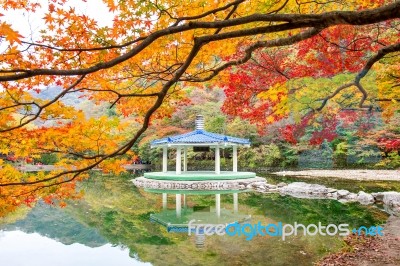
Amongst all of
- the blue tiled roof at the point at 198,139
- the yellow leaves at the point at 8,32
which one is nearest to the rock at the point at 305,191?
the blue tiled roof at the point at 198,139

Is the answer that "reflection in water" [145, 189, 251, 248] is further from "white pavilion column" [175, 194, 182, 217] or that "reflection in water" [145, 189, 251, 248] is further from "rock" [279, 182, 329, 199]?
"rock" [279, 182, 329, 199]

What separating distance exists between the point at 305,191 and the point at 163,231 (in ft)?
22.1

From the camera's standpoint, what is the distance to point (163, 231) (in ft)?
22.8

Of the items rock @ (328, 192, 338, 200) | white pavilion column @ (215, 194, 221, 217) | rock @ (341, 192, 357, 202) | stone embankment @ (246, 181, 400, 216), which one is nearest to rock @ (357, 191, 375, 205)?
stone embankment @ (246, 181, 400, 216)

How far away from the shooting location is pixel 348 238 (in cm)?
588

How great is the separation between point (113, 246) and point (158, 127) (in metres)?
17.3

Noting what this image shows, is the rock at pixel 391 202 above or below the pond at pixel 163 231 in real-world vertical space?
above

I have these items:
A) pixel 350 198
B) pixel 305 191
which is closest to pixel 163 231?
pixel 350 198

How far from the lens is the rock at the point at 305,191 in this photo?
458 inches

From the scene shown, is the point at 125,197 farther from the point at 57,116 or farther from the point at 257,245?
the point at 57,116

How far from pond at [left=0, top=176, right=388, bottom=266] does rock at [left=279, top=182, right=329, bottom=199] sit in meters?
0.84

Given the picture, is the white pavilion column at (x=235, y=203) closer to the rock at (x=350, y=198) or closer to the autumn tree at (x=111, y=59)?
the rock at (x=350, y=198)

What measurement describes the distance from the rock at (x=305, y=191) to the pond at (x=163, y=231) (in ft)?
2.76

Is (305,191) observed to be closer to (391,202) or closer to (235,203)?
(235,203)
